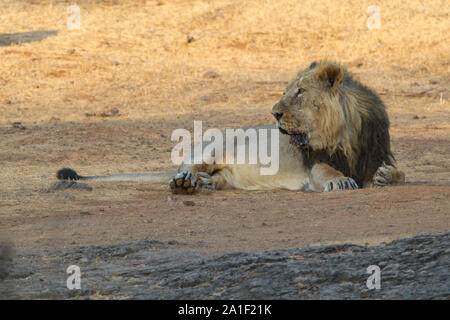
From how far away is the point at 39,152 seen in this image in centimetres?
1031

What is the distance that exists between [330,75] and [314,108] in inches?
12.3

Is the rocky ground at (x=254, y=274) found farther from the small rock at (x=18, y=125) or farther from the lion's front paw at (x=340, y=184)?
the small rock at (x=18, y=125)

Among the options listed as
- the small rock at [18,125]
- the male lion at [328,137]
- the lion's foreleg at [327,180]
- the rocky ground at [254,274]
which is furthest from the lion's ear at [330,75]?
the small rock at [18,125]

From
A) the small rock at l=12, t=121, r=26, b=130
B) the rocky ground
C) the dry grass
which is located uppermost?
the dry grass

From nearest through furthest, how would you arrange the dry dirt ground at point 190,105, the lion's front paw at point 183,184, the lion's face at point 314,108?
the dry dirt ground at point 190,105 < the lion's face at point 314,108 < the lion's front paw at point 183,184

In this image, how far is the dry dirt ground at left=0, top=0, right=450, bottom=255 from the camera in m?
5.23

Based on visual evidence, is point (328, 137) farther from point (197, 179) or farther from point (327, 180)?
point (197, 179)

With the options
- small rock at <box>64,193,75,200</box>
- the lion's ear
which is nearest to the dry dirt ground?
small rock at <box>64,193,75,200</box>

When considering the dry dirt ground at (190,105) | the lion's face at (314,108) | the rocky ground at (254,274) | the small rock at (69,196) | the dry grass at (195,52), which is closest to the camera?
the rocky ground at (254,274)

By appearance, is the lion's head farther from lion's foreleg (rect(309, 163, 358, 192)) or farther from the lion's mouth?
lion's foreleg (rect(309, 163, 358, 192))

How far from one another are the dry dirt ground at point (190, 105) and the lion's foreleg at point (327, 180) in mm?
186

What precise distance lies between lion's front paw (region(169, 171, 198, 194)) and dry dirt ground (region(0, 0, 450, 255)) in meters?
0.18

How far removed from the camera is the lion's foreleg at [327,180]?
6449 millimetres

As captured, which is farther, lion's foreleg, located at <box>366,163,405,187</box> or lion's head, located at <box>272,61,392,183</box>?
lion's foreleg, located at <box>366,163,405,187</box>
